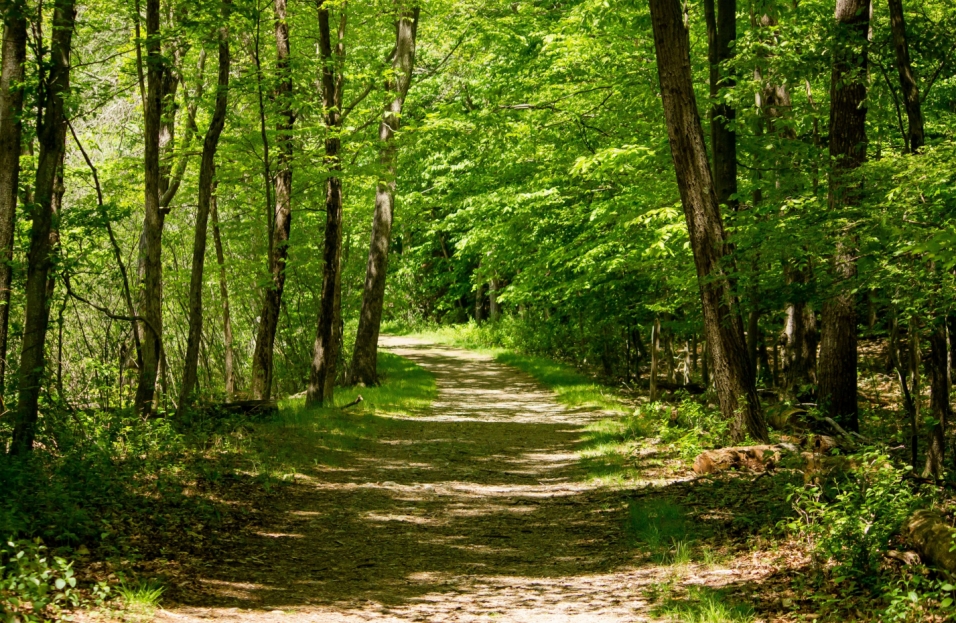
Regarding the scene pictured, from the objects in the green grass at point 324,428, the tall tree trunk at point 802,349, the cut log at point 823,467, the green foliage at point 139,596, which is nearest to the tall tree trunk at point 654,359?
the tall tree trunk at point 802,349

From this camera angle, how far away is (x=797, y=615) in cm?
464

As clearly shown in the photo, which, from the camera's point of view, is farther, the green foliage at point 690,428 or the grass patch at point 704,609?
the green foliage at point 690,428

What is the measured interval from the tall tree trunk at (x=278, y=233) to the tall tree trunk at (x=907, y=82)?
8.05 metres

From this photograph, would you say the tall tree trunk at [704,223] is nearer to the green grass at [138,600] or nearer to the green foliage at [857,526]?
the green foliage at [857,526]

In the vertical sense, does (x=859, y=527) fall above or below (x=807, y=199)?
below

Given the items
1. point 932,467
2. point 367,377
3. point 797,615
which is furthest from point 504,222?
point 797,615

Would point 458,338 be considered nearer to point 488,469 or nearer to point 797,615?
point 488,469

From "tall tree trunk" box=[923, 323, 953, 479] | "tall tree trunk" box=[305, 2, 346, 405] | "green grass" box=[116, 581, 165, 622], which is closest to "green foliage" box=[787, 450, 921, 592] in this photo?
"tall tree trunk" box=[923, 323, 953, 479]

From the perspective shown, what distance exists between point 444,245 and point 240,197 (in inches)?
805

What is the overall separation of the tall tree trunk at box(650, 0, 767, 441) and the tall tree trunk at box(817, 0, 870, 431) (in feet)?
3.84

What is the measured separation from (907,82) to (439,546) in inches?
261

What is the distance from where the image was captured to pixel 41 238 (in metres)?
7.24

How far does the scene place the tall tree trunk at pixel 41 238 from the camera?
22.7 ft

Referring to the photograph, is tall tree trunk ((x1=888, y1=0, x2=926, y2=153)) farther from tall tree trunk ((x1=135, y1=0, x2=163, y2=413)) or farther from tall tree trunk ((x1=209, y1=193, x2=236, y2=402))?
tall tree trunk ((x1=209, y1=193, x2=236, y2=402))
